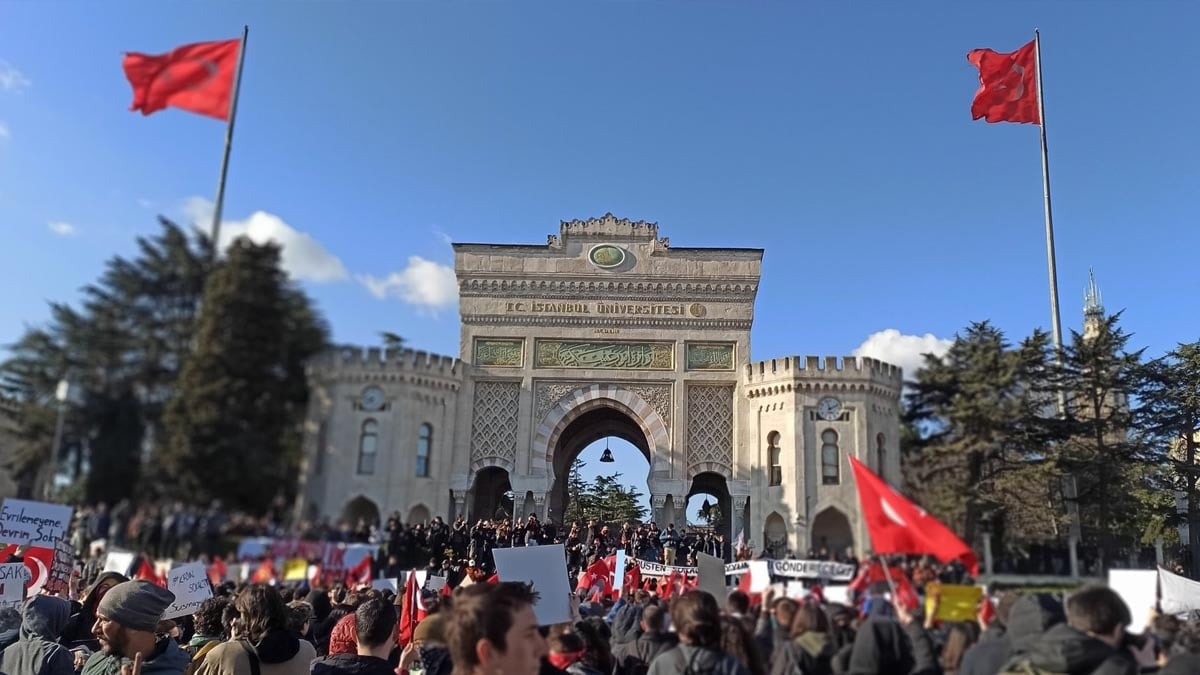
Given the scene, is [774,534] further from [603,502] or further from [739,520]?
[603,502]

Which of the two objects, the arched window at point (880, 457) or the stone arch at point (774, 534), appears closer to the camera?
the arched window at point (880, 457)

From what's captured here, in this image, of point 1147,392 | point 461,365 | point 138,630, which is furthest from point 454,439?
point 1147,392

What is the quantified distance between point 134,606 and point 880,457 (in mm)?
4831

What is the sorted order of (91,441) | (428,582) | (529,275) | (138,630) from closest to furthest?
(138,630)
(91,441)
(428,582)
(529,275)

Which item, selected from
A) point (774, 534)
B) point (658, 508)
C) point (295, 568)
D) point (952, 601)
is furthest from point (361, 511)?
point (952, 601)

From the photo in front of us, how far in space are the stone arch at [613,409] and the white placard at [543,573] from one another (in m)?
4.44

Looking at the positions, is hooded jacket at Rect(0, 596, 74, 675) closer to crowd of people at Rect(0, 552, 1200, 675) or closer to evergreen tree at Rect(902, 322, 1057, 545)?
crowd of people at Rect(0, 552, 1200, 675)

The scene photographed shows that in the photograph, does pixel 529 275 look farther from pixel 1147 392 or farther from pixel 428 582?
pixel 1147 392

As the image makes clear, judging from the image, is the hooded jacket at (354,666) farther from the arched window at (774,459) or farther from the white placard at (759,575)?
the arched window at (774,459)

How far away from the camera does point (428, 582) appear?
754cm

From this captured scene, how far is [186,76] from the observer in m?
10.4

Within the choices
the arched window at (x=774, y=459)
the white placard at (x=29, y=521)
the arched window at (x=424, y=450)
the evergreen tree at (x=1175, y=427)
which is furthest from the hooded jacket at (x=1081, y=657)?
the white placard at (x=29, y=521)

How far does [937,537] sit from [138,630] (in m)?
3.95

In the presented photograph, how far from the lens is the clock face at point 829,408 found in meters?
7.90
